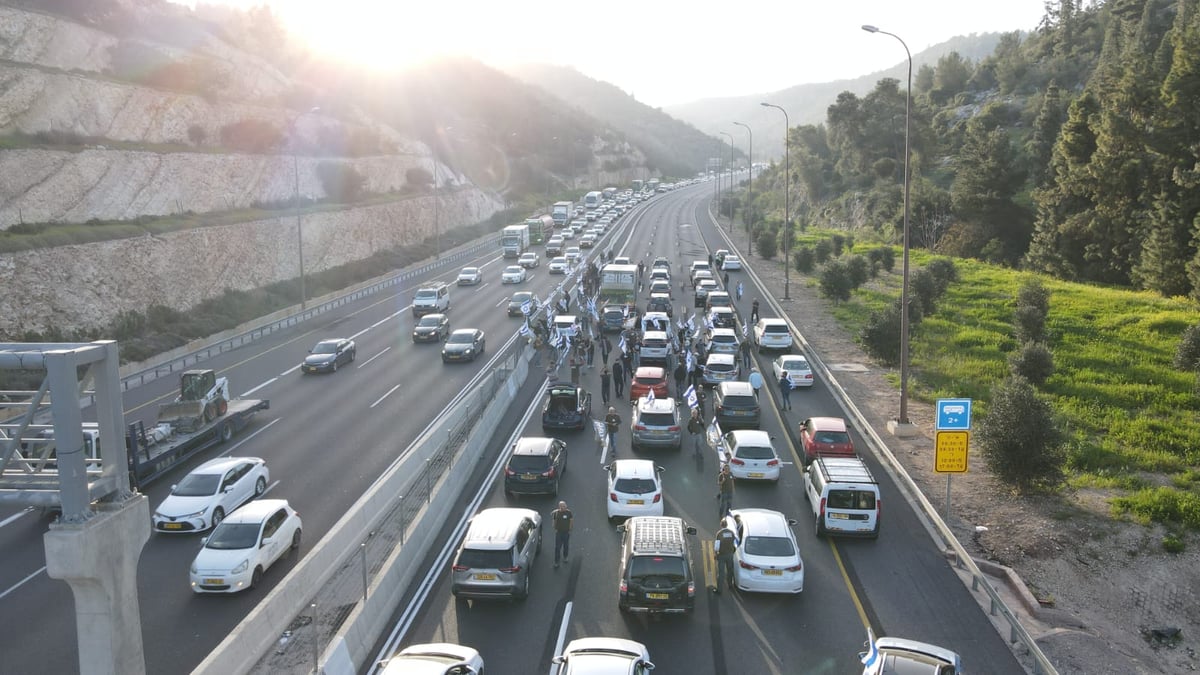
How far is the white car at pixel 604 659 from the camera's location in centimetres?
1145

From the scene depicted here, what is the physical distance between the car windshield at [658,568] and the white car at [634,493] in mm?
4244

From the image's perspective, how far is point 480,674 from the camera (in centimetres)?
1235

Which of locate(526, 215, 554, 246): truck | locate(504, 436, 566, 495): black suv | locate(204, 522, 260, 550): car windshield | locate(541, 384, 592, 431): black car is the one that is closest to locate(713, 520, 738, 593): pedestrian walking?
locate(504, 436, 566, 495): black suv

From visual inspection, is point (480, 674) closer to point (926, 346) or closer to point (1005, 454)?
point (1005, 454)

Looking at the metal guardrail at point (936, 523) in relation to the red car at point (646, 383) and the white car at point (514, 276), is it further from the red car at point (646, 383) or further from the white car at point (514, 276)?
the white car at point (514, 276)

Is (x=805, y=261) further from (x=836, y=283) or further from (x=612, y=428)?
(x=612, y=428)

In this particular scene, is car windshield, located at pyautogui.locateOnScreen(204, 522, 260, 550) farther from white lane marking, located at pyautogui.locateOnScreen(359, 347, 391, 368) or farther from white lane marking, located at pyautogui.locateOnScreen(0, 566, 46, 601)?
white lane marking, located at pyautogui.locateOnScreen(359, 347, 391, 368)

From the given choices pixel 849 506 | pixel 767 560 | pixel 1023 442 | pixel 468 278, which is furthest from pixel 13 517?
pixel 468 278

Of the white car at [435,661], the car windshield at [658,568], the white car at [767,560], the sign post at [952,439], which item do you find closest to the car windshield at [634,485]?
the white car at [767,560]

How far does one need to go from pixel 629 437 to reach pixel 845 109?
9490 cm

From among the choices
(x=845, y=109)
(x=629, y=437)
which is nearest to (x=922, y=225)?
(x=845, y=109)

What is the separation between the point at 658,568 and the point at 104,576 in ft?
27.6

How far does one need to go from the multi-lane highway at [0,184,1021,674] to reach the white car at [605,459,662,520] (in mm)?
773

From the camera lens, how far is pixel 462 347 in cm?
3791
